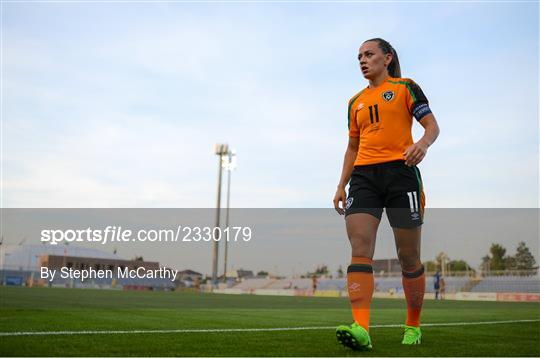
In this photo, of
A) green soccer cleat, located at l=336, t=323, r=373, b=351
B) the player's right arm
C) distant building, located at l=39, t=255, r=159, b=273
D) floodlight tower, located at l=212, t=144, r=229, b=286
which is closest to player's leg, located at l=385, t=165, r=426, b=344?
the player's right arm

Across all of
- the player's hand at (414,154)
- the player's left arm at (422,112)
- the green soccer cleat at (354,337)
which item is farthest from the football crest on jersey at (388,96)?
the green soccer cleat at (354,337)

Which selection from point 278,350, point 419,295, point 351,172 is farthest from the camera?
point 351,172

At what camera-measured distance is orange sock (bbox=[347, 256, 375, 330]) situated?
3.73 meters

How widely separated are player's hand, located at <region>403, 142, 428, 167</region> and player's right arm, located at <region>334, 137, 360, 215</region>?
0.87 m

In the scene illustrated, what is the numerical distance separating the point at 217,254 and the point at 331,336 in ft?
→ 201

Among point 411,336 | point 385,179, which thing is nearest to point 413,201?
point 385,179

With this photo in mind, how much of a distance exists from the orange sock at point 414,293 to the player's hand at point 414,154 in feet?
3.22

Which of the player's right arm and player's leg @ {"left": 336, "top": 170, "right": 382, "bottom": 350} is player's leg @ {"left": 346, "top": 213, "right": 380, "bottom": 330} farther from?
the player's right arm

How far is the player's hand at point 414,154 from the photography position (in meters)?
3.59

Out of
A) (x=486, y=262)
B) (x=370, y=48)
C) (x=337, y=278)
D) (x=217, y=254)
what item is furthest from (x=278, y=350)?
(x=486, y=262)

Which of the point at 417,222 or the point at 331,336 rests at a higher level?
the point at 417,222

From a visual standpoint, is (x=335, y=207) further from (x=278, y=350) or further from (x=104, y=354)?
(x=104, y=354)

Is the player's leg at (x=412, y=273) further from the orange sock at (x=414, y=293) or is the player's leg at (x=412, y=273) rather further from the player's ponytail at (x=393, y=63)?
the player's ponytail at (x=393, y=63)

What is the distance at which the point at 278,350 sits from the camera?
3.55 metres
